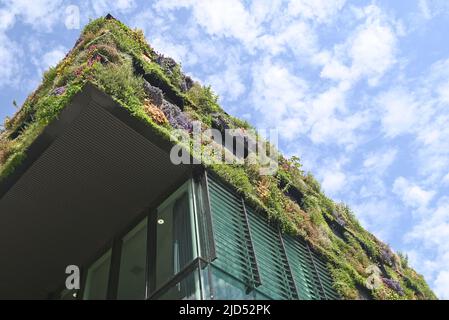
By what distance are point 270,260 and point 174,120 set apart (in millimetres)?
2981

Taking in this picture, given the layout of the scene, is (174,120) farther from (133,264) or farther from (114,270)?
(114,270)

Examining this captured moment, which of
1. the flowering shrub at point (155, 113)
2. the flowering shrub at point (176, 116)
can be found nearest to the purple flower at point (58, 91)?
the flowering shrub at point (155, 113)

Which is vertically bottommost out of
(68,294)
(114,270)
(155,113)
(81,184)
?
(114,270)

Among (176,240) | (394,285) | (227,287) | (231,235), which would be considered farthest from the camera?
(394,285)

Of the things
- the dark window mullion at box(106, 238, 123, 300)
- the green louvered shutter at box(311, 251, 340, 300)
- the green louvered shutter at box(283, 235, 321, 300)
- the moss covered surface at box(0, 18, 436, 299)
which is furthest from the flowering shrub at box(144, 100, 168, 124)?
the green louvered shutter at box(311, 251, 340, 300)

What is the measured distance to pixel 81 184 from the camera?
8.98 meters

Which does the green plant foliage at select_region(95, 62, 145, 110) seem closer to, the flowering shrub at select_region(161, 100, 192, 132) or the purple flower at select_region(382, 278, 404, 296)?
the flowering shrub at select_region(161, 100, 192, 132)

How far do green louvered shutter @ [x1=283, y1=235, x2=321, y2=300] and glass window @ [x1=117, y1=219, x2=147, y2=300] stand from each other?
8.56ft

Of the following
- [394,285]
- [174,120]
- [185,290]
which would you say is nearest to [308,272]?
[185,290]

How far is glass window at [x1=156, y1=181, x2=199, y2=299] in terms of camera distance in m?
7.19

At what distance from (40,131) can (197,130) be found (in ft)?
9.64

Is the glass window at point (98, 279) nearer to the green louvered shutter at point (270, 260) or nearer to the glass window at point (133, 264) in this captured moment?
the glass window at point (133, 264)

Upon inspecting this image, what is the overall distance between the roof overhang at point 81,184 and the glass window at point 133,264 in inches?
14.2
